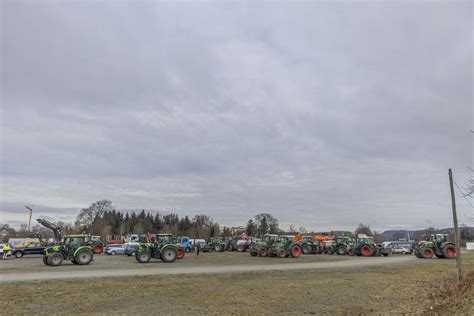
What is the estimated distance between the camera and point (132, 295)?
1264 cm

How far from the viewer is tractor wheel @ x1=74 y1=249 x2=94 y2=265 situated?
25.0 m

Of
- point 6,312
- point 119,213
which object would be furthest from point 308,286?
point 119,213

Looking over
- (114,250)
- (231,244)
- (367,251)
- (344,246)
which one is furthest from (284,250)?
(114,250)

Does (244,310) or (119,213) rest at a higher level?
(119,213)

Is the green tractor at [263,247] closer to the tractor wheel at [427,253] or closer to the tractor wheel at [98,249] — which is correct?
the tractor wheel at [427,253]

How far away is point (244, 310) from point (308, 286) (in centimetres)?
501

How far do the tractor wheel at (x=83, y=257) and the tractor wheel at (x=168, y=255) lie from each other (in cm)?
483

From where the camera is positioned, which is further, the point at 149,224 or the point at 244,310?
the point at 149,224

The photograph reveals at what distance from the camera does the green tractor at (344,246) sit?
38.4 m

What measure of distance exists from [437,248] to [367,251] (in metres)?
6.75

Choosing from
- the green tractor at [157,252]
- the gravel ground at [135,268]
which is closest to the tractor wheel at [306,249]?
the gravel ground at [135,268]

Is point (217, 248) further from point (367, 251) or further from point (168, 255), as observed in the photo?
point (168, 255)

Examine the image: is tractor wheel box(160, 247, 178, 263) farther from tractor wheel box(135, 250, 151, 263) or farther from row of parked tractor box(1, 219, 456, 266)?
tractor wheel box(135, 250, 151, 263)

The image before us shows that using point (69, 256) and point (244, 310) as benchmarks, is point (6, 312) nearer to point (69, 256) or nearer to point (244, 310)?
point (244, 310)
